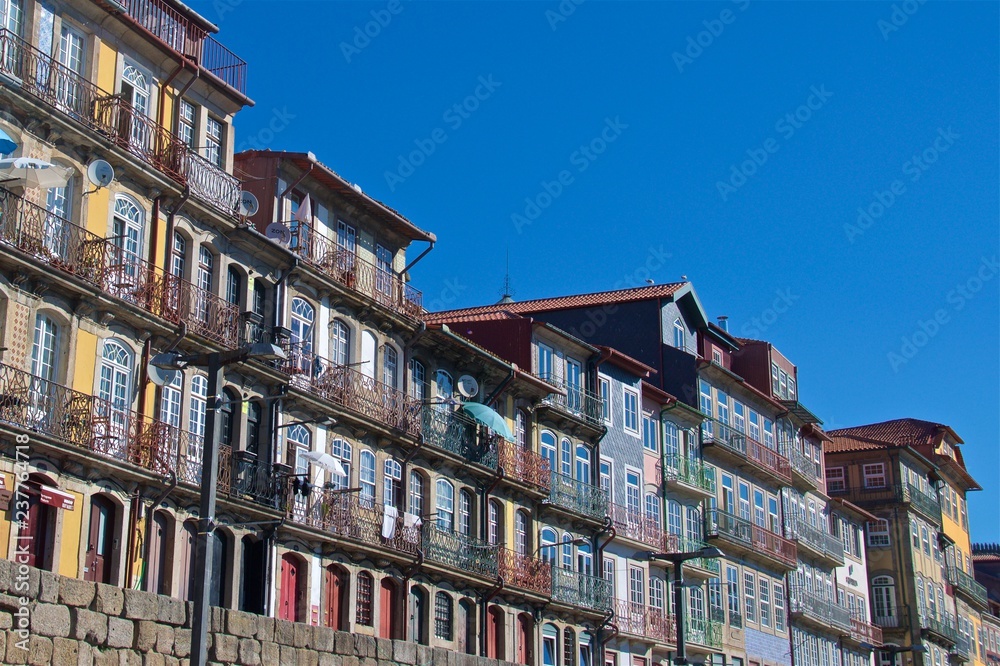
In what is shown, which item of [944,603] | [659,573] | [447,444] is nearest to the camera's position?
[447,444]

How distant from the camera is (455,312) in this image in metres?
50.3

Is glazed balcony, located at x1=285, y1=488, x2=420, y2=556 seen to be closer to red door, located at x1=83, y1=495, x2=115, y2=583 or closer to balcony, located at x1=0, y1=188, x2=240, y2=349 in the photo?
balcony, located at x1=0, y1=188, x2=240, y2=349

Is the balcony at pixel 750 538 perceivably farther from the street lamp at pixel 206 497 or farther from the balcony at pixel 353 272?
the street lamp at pixel 206 497

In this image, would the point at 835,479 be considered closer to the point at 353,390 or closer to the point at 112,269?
the point at 353,390

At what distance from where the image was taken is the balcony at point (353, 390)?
108 feet

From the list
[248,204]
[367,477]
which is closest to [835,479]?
[367,477]

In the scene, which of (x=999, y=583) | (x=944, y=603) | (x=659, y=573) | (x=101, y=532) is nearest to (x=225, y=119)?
(x=101, y=532)

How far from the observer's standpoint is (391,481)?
36.1 meters

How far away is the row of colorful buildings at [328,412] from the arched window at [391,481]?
72mm

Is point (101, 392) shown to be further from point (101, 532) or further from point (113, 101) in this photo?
point (113, 101)

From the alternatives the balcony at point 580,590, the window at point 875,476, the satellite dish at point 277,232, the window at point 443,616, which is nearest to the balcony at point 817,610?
the window at point 875,476

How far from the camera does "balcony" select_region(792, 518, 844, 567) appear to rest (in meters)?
57.9

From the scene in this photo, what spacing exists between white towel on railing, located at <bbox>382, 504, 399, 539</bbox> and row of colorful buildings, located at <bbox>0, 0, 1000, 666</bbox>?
70 millimetres

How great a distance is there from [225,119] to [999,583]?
283 feet
